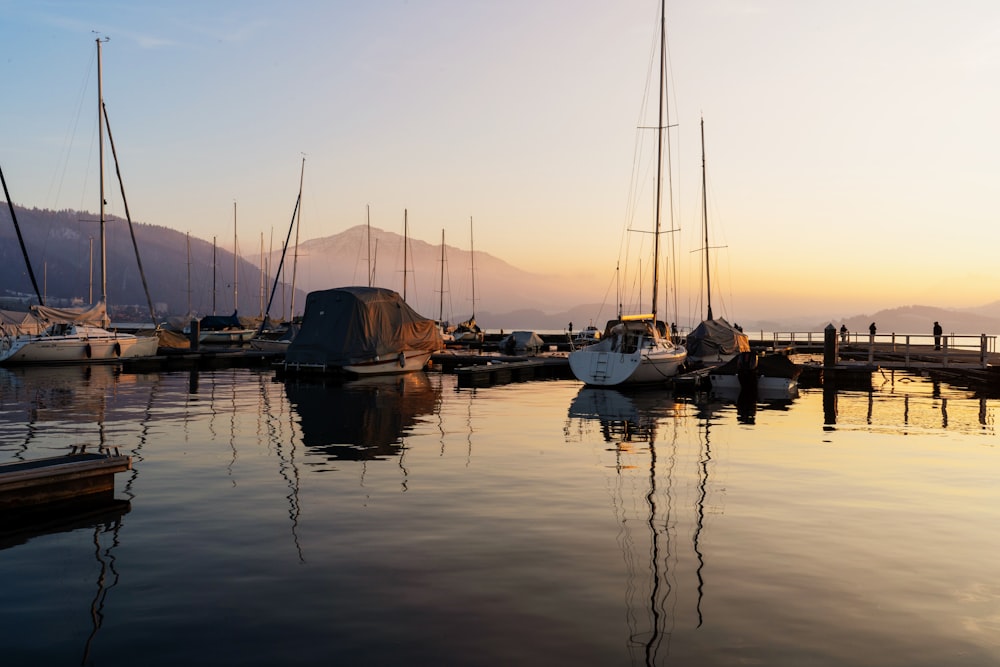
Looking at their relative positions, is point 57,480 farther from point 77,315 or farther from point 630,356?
point 77,315

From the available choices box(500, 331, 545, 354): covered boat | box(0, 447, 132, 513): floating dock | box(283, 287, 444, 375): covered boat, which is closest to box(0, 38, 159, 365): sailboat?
box(283, 287, 444, 375): covered boat

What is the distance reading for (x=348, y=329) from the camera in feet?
141

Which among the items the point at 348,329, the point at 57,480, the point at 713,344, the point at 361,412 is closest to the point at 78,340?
the point at 348,329

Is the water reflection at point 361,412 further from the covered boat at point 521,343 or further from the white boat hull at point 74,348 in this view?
the covered boat at point 521,343

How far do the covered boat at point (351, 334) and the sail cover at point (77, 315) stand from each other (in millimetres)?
16328

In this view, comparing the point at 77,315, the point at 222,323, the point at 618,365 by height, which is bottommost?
the point at 618,365

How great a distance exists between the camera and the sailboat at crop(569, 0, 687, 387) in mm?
37469

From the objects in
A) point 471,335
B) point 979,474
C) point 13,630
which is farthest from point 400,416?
point 471,335

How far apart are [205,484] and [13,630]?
24.7 ft

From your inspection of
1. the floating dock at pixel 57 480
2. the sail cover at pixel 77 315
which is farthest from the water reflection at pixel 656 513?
the sail cover at pixel 77 315

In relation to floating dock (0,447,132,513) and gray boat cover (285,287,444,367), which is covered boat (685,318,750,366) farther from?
floating dock (0,447,132,513)

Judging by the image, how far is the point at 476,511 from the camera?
13.4 meters

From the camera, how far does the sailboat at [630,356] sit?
123ft

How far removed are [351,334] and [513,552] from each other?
3304cm
